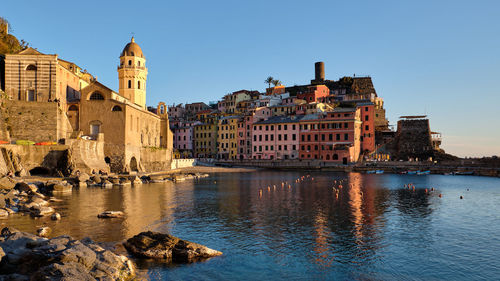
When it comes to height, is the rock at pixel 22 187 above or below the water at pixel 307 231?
above

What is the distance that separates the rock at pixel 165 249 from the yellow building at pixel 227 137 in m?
91.5

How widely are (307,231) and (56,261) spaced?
14.6 metres

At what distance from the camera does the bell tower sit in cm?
8319

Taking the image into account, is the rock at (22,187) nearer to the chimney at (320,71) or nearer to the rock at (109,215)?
the rock at (109,215)

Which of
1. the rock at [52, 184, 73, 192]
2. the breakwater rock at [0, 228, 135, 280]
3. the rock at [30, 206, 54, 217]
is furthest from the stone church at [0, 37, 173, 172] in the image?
the breakwater rock at [0, 228, 135, 280]

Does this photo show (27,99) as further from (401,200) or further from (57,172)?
(401,200)

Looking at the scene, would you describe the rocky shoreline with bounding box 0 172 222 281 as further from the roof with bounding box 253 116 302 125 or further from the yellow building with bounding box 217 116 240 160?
the yellow building with bounding box 217 116 240 160

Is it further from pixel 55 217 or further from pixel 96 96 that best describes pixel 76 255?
pixel 96 96

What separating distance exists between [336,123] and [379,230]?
236 feet

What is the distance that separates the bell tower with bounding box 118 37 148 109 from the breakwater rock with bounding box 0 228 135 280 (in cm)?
7294

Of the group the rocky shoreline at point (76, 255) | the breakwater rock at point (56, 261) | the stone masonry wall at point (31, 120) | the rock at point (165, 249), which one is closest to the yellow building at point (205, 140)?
the stone masonry wall at point (31, 120)

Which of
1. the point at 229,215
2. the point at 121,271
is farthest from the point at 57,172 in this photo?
the point at 121,271

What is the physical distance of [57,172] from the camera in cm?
4988

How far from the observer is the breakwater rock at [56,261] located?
11.5 metres
